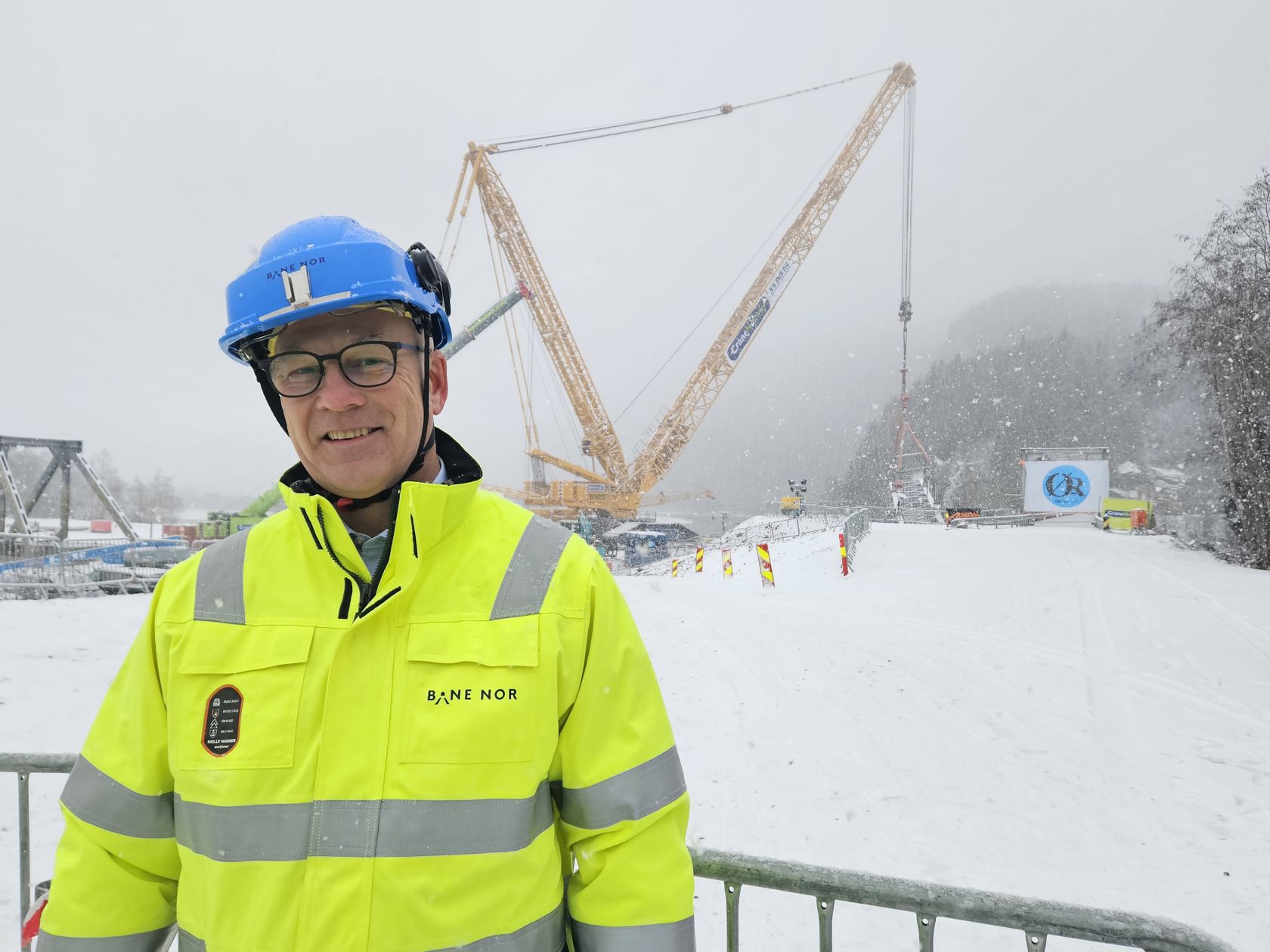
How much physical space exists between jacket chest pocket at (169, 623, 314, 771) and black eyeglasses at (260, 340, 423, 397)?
1.97 feet

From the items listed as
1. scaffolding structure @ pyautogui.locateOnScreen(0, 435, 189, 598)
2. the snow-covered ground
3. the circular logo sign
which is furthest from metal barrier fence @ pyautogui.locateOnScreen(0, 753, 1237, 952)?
the circular logo sign

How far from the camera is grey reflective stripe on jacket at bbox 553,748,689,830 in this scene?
53.9 inches

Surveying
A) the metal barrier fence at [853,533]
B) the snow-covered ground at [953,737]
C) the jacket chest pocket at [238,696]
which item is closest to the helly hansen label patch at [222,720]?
the jacket chest pocket at [238,696]

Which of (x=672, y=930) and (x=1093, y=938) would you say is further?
(x=1093, y=938)

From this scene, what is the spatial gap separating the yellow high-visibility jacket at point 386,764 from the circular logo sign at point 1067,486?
117ft

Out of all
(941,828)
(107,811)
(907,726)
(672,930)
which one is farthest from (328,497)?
(907,726)

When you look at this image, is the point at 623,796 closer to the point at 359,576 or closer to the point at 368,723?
the point at 368,723

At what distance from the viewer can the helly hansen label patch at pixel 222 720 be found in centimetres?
135

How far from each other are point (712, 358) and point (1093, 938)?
1340 inches

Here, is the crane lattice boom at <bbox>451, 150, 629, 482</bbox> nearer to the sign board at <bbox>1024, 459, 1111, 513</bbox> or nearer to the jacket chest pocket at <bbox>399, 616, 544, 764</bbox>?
the sign board at <bbox>1024, 459, 1111, 513</bbox>

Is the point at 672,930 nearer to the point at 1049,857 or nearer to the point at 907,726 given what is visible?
the point at 1049,857

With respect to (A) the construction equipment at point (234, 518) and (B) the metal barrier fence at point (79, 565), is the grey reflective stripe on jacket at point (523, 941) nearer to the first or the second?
(B) the metal barrier fence at point (79, 565)

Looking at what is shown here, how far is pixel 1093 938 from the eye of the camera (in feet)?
4.94

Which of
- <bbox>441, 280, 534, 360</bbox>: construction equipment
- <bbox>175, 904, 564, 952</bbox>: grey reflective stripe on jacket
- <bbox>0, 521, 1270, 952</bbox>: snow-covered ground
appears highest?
<bbox>441, 280, 534, 360</bbox>: construction equipment
